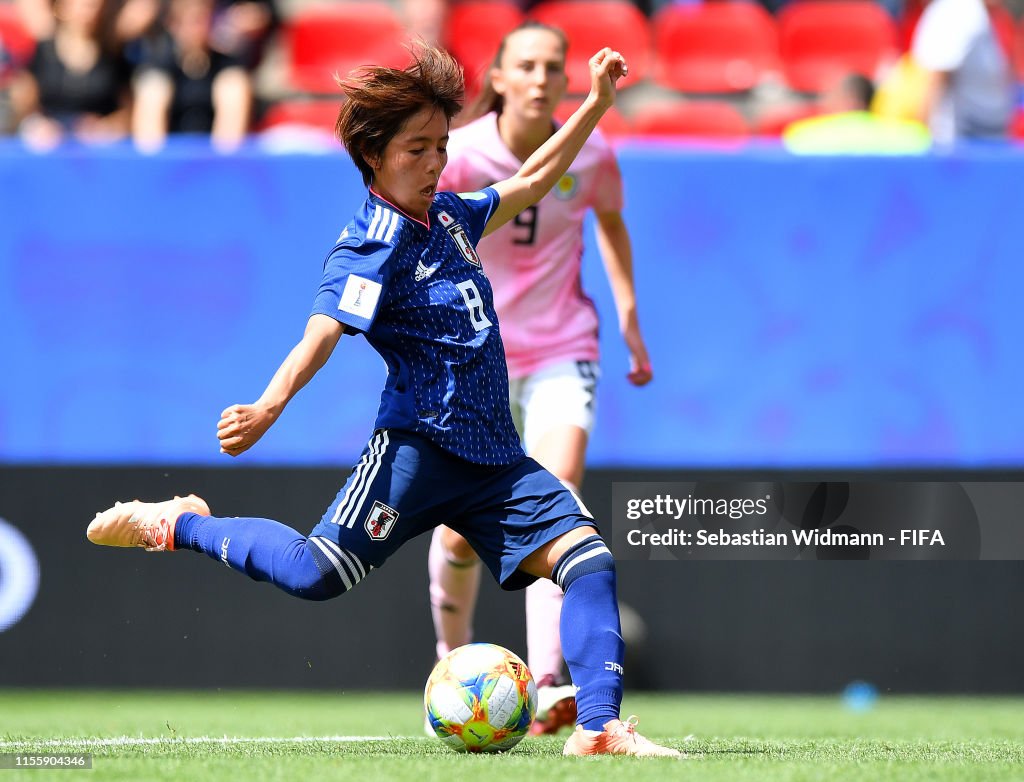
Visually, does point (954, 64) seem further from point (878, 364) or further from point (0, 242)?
point (0, 242)

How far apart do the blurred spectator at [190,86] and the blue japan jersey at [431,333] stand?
420 cm

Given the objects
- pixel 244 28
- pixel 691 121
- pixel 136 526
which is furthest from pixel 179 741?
pixel 691 121

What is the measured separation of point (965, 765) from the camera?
4121 millimetres

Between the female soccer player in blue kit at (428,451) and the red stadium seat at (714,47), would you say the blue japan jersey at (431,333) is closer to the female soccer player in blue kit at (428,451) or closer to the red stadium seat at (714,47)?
the female soccer player in blue kit at (428,451)

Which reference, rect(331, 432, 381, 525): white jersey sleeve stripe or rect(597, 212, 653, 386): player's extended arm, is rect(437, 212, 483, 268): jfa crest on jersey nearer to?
rect(331, 432, 381, 525): white jersey sleeve stripe

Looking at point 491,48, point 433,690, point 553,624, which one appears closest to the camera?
point 433,690

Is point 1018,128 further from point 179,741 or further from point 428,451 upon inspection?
point 179,741

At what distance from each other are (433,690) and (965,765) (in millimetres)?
1502

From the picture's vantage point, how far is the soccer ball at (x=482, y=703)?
4.36 meters

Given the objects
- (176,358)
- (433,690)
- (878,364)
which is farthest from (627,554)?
(433,690)

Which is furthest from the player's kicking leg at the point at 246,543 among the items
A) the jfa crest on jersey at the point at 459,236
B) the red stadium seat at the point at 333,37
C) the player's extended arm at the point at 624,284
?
the red stadium seat at the point at 333,37

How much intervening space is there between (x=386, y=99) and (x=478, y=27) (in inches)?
239

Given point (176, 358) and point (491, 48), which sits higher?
point (491, 48)

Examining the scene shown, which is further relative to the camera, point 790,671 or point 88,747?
point 790,671
